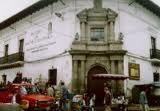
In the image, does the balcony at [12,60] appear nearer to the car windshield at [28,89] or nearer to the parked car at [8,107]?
the car windshield at [28,89]

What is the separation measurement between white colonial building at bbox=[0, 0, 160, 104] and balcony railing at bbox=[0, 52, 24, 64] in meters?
1.16

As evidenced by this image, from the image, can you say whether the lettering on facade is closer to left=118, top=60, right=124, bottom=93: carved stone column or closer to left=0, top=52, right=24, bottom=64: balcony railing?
left=0, top=52, right=24, bottom=64: balcony railing

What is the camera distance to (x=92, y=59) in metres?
20.9

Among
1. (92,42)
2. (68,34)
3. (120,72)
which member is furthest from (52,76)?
(120,72)

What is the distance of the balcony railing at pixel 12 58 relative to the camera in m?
26.5

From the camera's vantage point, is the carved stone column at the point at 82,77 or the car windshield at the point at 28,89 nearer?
the car windshield at the point at 28,89

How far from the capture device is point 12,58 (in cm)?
2784

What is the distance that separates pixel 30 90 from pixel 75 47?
5878 millimetres

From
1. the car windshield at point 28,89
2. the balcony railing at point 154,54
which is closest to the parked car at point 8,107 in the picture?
the car windshield at point 28,89

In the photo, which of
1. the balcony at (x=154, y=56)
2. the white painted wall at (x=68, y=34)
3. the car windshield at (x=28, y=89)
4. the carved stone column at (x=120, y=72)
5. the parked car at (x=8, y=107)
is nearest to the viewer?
the parked car at (x=8, y=107)

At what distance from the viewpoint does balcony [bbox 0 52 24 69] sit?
26.4 meters

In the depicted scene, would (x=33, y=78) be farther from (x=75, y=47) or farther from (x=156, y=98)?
(x=156, y=98)

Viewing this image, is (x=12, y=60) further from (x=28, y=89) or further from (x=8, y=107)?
(x=8, y=107)

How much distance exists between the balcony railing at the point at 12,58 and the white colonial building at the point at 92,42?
1164 mm
